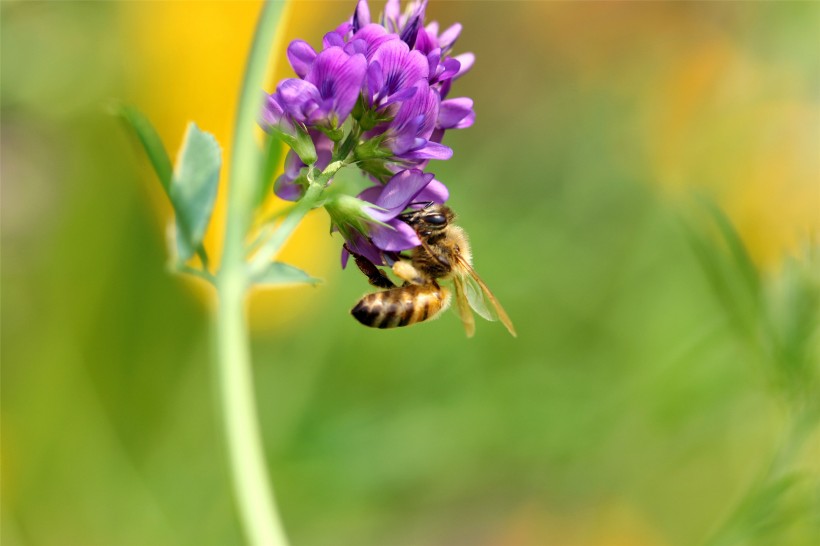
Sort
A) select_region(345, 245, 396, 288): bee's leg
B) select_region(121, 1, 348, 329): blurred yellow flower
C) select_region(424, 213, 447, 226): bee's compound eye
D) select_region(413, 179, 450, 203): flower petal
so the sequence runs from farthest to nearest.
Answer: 1. select_region(121, 1, 348, 329): blurred yellow flower
2. select_region(424, 213, 447, 226): bee's compound eye
3. select_region(345, 245, 396, 288): bee's leg
4. select_region(413, 179, 450, 203): flower petal

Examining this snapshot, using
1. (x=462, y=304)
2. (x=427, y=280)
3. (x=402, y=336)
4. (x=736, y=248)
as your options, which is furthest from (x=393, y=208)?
(x=402, y=336)

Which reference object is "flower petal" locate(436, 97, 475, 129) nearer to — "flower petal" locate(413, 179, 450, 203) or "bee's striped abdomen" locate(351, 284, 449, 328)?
"flower petal" locate(413, 179, 450, 203)

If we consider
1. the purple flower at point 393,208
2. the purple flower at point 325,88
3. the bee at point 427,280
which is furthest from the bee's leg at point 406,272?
the purple flower at point 325,88

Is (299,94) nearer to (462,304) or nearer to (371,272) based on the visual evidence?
(371,272)

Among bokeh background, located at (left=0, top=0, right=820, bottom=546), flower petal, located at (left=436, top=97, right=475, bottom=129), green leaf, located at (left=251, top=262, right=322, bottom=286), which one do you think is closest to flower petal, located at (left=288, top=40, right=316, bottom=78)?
flower petal, located at (left=436, top=97, right=475, bottom=129)

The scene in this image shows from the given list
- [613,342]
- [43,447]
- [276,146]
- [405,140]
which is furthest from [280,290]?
[405,140]

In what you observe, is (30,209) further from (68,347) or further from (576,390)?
(576,390)
